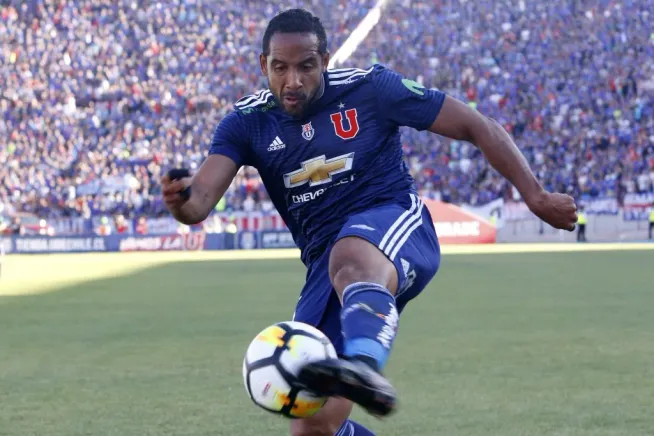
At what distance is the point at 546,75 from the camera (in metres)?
39.8

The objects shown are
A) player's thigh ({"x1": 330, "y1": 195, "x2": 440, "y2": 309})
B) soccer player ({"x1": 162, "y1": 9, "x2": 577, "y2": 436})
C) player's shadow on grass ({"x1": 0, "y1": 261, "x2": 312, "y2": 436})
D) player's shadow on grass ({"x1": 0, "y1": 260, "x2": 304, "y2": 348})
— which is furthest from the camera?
player's shadow on grass ({"x1": 0, "y1": 260, "x2": 304, "y2": 348})

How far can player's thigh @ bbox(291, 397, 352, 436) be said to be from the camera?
4.21 meters

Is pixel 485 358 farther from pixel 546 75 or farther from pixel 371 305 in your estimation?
pixel 546 75

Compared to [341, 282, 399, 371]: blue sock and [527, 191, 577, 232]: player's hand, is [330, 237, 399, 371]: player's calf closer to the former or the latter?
[341, 282, 399, 371]: blue sock

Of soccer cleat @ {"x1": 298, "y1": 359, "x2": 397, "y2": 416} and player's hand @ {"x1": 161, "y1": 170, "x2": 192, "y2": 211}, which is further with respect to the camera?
player's hand @ {"x1": 161, "y1": 170, "x2": 192, "y2": 211}

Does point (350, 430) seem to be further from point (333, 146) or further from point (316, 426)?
point (333, 146)

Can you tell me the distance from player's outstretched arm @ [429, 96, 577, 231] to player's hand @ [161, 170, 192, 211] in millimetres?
1187

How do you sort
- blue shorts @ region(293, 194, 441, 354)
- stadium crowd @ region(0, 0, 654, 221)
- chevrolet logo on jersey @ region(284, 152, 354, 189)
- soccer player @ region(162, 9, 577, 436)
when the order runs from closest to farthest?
blue shorts @ region(293, 194, 441, 354), soccer player @ region(162, 9, 577, 436), chevrolet logo on jersey @ region(284, 152, 354, 189), stadium crowd @ region(0, 0, 654, 221)

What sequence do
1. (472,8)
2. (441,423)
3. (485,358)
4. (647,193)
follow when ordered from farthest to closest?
(472,8), (647,193), (485,358), (441,423)

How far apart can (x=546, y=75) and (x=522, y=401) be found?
35.0m

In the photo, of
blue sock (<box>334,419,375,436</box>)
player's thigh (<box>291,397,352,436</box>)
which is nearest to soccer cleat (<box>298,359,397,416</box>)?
player's thigh (<box>291,397,352,436</box>)

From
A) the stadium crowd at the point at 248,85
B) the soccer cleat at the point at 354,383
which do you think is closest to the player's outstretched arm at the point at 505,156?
the soccer cleat at the point at 354,383

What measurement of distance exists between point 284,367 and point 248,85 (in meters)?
37.5

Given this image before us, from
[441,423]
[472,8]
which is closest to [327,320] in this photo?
[441,423]
